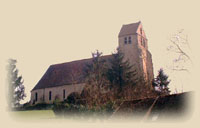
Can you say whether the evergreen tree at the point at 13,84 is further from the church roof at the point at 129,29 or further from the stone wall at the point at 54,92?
the church roof at the point at 129,29

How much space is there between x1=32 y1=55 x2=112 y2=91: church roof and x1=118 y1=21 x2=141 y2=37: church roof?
19.2 ft

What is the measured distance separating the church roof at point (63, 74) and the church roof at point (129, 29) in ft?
19.2

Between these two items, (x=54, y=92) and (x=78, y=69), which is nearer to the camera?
(x=54, y=92)

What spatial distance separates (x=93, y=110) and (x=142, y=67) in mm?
25105

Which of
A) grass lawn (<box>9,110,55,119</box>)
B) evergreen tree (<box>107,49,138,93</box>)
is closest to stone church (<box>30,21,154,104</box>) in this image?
evergreen tree (<box>107,49,138,93</box>)

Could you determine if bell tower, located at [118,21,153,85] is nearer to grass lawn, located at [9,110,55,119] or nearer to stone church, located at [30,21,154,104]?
stone church, located at [30,21,154,104]

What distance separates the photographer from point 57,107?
25484 mm

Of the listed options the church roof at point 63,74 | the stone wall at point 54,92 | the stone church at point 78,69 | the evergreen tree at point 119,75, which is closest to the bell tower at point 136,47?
the stone church at point 78,69

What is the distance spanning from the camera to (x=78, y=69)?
48.8 m

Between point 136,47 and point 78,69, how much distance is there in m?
13.2

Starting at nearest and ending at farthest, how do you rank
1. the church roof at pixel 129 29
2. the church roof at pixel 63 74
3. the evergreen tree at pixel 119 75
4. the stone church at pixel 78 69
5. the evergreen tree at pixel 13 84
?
the evergreen tree at pixel 119 75 → the evergreen tree at pixel 13 84 → the stone church at pixel 78 69 → the church roof at pixel 129 29 → the church roof at pixel 63 74

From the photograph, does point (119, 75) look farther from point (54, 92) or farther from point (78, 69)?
point (54, 92)

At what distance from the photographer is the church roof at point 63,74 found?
47.2 meters

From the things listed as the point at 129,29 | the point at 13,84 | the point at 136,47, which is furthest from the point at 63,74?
the point at 129,29
